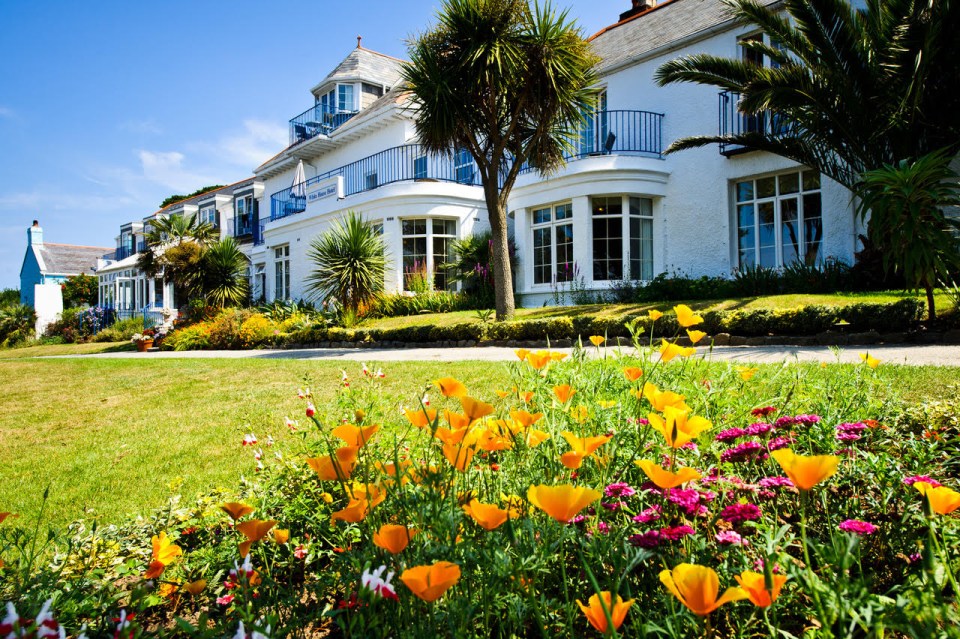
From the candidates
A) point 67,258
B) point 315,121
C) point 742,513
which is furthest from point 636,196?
point 67,258

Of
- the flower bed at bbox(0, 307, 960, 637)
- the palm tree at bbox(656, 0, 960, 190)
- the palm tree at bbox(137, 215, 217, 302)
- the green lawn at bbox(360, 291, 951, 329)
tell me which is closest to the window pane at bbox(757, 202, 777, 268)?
the green lawn at bbox(360, 291, 951, 329)

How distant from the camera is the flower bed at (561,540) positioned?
2.88ft

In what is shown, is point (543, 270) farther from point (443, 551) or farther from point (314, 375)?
point (443, 551)

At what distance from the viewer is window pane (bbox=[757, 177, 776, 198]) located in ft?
44.8

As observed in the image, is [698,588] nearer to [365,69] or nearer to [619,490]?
[619,490]

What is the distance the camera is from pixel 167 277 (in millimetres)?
20297

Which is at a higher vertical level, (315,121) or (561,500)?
(315,121)

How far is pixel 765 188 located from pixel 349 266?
10.6 metres

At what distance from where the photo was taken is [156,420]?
5172mm

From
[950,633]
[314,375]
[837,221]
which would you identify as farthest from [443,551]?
[837,221]

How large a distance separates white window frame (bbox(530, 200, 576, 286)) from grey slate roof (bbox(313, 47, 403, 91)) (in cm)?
1333

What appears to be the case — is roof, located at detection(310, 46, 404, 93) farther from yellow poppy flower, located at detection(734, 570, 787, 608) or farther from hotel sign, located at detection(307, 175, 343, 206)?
yellow poppy flower, located at detection(734, 570, 787, 608)

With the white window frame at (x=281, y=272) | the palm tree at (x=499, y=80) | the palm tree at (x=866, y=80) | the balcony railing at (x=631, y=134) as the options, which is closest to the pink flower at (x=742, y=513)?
the palm tree at (x=866, y=80)

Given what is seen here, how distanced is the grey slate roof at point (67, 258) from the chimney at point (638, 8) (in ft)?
138
